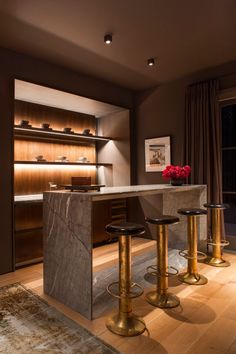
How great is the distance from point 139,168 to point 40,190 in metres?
1.87

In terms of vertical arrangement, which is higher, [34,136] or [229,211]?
[34,136]

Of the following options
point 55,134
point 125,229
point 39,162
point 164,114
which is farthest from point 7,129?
point 164,114

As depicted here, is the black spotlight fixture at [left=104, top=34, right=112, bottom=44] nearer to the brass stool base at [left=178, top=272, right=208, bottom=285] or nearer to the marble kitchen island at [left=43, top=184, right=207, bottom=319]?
the marble kitchen island at [left=43, top=184, right=207, bottom=319]

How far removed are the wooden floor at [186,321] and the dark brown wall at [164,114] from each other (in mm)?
2193

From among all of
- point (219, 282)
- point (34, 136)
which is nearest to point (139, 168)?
point (34, 136)

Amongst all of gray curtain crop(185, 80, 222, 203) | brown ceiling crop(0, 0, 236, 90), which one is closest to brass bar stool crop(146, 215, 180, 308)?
gray curtain crop(185, 80, 222, 203)

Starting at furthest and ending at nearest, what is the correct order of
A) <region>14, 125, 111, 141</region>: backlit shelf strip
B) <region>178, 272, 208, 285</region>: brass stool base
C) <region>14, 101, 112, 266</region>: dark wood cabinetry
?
<region>14, 125, 111, 141</region>: backlit shelf strip, <region>14, 101, 112, 266</region>: dark wood cabinetry, <region>178, 272, 208, 285</region>: brass stool base

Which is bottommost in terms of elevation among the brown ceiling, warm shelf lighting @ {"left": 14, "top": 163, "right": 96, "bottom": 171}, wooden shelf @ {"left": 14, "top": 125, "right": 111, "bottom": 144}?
warm shelf lighting @ {"left": 14, "top": 163, "right": 96, "bottom": 171}

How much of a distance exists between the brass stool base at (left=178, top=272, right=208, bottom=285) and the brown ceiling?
275 centimetres

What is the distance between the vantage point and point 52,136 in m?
4.34

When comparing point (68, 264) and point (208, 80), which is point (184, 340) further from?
point (208, 80)

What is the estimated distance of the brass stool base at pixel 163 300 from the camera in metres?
2.28

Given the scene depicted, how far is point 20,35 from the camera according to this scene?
9.36 feet

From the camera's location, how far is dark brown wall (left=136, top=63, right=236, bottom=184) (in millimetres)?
3951
